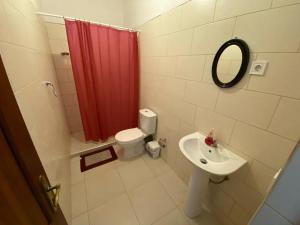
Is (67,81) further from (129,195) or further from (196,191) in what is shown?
(196,191)

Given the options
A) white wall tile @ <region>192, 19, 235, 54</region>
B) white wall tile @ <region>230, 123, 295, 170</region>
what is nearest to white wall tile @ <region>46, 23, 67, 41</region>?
white wall tile @ <region>192, 19, 235, 54</region>

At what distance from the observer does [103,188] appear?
5.21ft

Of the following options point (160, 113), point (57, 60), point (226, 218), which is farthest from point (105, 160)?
point (57, 60)

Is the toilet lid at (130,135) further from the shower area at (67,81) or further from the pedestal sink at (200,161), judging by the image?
the pedestal sink at (200,161)

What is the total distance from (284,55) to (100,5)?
2672 mm

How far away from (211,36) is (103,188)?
1932 mm

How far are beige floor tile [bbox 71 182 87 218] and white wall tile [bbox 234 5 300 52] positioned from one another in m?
2.04

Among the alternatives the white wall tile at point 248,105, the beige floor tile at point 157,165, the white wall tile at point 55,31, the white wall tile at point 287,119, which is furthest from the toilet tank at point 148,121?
the white wall tile at point 55,31

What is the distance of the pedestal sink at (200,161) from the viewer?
1025mm

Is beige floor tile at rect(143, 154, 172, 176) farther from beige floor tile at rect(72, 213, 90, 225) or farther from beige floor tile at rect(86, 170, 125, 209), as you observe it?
beige floor tile at rect(72, 213, 90, 225)

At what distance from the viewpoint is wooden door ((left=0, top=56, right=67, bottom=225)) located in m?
0.33

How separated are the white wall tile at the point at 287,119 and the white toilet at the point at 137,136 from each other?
1363mm

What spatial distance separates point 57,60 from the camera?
7.02 feet

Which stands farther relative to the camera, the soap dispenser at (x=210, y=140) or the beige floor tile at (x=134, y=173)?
the beige floor tile at (x=134, y=173)
